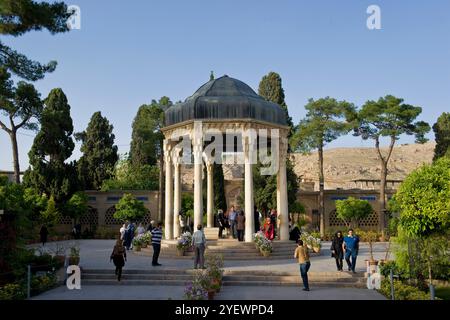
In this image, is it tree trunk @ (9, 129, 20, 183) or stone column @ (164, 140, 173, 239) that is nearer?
stone column @ (164, 140, 173, 239)

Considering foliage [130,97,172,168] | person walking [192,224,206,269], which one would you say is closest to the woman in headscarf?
person walking [192,224,206,269]

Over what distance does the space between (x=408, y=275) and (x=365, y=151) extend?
9575cm

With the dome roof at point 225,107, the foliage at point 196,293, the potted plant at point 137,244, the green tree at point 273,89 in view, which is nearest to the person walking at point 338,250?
the foliage at point 196,293

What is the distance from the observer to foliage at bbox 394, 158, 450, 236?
11961 millimetres

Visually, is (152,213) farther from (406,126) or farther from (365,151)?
(365,151)

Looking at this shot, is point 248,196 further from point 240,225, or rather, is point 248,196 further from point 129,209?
point 129,209

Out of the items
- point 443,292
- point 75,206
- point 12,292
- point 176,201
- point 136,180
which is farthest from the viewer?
point 136,180

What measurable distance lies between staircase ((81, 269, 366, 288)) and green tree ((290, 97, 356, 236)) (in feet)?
78.9

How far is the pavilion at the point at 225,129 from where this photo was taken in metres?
18.1

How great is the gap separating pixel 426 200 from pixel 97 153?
33265 mm

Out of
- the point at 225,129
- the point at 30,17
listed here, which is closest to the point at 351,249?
the point at 225,129

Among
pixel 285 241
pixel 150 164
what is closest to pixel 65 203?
pixel 150 164

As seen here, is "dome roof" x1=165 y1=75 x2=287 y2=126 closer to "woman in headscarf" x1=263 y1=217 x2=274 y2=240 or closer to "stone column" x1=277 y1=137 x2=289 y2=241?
"stone column" x1=277 y1=137 x2=289 y2=241

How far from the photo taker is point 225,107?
18.1 meters
